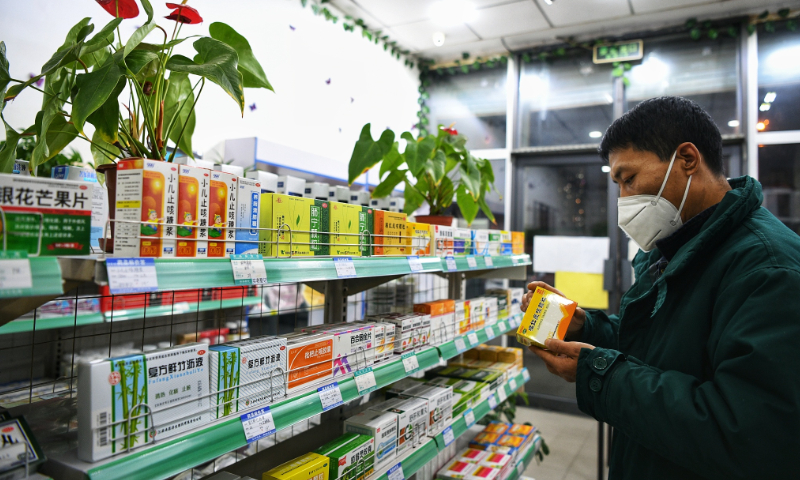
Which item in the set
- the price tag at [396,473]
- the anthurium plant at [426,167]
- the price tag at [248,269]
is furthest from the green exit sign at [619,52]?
the price tag at [248,269]

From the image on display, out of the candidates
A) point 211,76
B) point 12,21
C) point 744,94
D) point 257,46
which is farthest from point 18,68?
point 744,94

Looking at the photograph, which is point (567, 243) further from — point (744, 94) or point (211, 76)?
point (211, 76)

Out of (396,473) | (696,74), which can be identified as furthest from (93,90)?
(696,74)

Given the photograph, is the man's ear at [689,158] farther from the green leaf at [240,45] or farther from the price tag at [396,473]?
the price tag at [396,473]

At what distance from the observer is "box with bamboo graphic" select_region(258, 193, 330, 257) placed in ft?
4.37

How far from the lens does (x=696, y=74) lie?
4547 millimetres

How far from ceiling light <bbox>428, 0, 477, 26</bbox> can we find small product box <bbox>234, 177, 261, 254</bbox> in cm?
352

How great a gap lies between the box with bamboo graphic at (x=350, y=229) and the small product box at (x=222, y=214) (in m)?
0.35

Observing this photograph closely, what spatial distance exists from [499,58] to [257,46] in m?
2.93

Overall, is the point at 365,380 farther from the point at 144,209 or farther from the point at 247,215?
the point at 144,209

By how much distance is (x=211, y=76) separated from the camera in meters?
1.14

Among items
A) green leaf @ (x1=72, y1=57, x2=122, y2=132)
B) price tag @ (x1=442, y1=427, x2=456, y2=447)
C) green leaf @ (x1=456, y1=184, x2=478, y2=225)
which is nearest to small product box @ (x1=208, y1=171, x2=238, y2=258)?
green leaf @ (x1=72, y1=57, x2=122, y2=132)

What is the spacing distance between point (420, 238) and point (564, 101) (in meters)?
3.75

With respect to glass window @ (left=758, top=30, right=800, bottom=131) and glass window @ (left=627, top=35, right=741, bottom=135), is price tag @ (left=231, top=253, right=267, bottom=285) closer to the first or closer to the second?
glass window @ (left=627, top=35, right=741, bottom=135)
